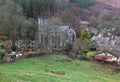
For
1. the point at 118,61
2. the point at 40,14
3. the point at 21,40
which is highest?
the point at 40,14

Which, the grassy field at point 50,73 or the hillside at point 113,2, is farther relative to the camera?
the hillside at point 113,2

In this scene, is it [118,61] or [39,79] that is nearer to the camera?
[39,79]

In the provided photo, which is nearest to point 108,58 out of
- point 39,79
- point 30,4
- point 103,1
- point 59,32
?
point 59,32

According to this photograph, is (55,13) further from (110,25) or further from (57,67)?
(57,67)

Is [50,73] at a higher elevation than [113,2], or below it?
below

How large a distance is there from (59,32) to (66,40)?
2727mm

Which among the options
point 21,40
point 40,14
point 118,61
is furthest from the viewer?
point 40,14

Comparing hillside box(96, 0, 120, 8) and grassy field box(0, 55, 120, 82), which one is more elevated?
hillside box(96, 0, 120, 8)

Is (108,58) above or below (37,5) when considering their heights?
below

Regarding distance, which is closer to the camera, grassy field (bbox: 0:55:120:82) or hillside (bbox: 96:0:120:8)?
grassy field (bbox: 0:55:120:82)

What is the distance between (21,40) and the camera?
32938 millimetres

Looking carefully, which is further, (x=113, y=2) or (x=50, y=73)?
(x=113, y=2)

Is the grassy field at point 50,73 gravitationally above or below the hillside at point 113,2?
below

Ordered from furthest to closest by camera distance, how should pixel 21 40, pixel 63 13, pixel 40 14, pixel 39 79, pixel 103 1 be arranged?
pixel 103 1, pixel 40 14, pixel 63 13, pixel 21 40, pixel 39 79
